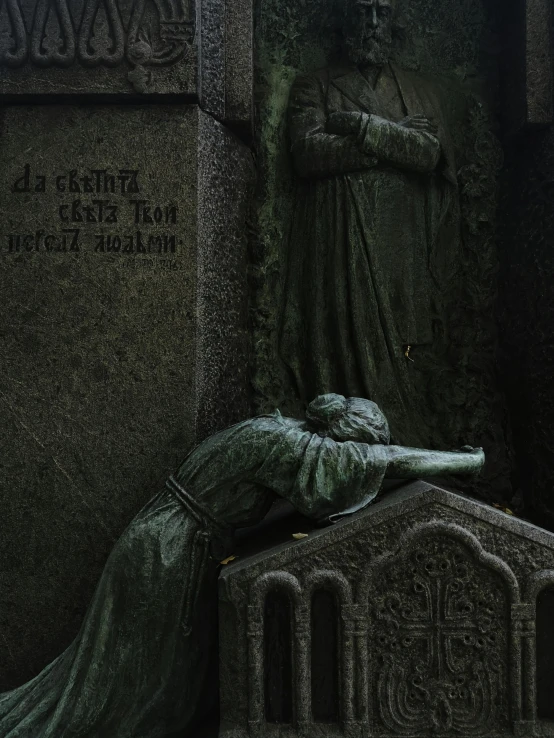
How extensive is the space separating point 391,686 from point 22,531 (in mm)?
2008

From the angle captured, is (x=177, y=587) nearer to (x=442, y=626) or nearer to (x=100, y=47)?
(x=442, y=626)

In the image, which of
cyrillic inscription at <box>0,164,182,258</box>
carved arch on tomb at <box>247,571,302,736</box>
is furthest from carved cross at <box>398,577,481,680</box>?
cyrillic inscription at <box>0,164,182,258</box>

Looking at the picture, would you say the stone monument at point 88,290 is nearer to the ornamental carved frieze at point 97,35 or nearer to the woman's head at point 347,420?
the ornamental carved frieze at point 97,35

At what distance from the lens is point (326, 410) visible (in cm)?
413

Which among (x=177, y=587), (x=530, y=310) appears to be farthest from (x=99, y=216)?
(x=530, y=310)

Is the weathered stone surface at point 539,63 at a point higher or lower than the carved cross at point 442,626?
higher

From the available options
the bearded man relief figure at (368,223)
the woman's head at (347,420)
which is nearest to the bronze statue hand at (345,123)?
the bearded man relief figure at (368,223)

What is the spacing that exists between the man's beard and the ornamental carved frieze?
960 mm

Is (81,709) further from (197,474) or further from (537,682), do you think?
(537,682)

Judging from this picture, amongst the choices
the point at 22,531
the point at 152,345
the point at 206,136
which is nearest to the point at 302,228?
the point at 206,136

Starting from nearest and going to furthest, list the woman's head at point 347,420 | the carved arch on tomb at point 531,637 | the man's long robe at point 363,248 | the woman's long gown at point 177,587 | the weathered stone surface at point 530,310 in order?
the carved arch on tomb at point 531,637 → the woman's long gown at point 177,587 → the woman's head at point 347,420 → the weathered stone surface at point 530,310 → the man's long robe at point 363,248

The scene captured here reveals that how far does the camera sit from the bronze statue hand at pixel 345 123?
497 centimetres

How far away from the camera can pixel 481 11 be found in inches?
209

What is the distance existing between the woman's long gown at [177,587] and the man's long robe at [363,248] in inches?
45.4
